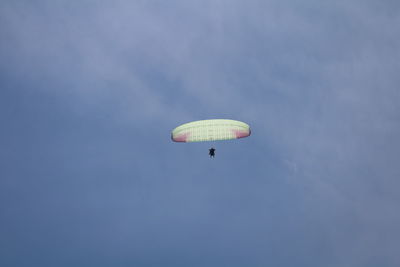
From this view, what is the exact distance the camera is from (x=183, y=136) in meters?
75.1

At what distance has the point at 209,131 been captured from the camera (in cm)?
7369

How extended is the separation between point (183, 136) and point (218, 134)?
18.9 ft

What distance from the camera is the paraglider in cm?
7362

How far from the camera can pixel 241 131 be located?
75.9 m

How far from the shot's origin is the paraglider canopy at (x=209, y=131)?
7362 cm

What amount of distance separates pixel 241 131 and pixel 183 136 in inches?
372

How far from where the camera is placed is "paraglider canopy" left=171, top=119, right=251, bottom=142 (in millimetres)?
73625

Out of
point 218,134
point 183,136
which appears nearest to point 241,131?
point 218,134

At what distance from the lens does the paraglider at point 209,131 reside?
7362 cm

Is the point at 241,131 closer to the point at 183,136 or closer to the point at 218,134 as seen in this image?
the point at 218,134

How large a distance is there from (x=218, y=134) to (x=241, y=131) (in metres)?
4.46

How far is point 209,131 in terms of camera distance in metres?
73.7

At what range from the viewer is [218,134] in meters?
73.6
